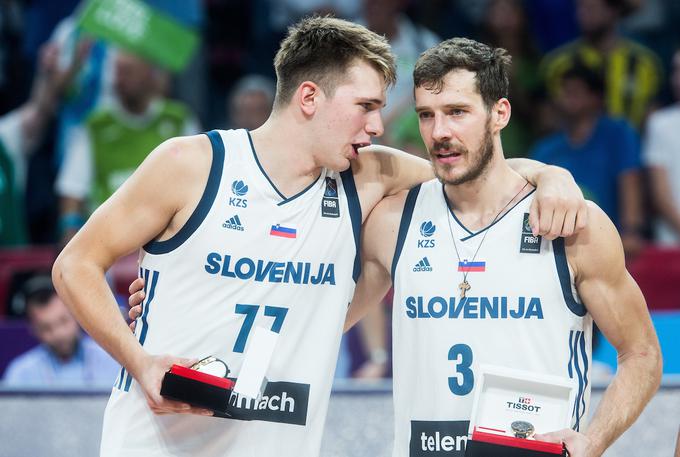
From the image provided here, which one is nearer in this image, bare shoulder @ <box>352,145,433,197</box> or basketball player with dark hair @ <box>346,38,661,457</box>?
basketball player with dark hair @ <box>346,38,661,457</box>

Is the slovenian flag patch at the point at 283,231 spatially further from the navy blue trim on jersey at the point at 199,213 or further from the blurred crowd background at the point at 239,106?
the blurred crowd background at the point at 239,106

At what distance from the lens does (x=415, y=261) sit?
4.32 metres

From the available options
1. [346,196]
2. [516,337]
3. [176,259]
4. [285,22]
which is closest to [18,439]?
[176,259]

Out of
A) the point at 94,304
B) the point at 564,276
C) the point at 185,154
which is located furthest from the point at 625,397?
the point at 94,304

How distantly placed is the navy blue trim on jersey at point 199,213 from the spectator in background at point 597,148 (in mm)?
4311

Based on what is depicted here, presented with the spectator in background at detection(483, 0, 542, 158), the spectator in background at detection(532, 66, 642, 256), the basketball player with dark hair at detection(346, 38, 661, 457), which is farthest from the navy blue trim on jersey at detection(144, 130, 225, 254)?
the spectator in background at detection(483, 0, 542, 158)

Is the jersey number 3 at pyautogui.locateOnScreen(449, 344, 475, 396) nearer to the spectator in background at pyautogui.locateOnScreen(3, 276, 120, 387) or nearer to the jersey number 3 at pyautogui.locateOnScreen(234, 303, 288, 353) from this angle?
the jersey number 3 at pyautogui.locateOnScreen(234, 303, 288, 353)

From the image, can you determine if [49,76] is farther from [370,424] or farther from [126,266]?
[370,424]

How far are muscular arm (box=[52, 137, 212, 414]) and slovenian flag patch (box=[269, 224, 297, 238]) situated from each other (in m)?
0.31

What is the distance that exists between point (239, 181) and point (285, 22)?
17.4 feet

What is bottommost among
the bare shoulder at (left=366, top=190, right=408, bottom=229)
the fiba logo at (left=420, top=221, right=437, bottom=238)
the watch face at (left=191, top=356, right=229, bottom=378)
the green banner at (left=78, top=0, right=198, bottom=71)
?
the watch face at (left=191, top=356, right=229, bottom=378)

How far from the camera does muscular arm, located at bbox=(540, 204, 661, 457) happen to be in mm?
4102

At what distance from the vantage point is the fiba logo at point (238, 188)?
14.3 feet

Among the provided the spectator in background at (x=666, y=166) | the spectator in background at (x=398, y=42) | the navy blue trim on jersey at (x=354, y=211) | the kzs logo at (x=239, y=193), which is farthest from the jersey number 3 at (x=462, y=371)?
the spectator in background at (x=666, y=166)
